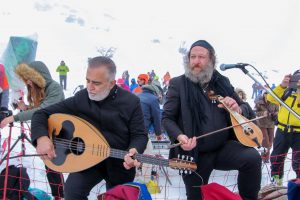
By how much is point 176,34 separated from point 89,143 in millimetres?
65221

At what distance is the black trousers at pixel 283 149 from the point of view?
4.71m

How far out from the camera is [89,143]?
2.90m

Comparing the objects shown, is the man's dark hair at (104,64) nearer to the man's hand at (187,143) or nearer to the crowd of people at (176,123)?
the crowd of people at (176,123)

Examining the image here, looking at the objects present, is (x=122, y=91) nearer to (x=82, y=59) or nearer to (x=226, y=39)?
(x=82, y=59)

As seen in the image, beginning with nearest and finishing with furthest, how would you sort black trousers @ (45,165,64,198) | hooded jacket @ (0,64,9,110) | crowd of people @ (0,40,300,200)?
crowd of people @ (0,40,300,200)
black trousers @ (45,165,64,198)
hooded jacket @ (0,64,9,110)

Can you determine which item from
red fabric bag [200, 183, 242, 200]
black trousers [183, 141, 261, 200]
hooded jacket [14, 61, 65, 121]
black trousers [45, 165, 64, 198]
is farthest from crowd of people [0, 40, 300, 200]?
black trousers [45, 165, 64, 198]

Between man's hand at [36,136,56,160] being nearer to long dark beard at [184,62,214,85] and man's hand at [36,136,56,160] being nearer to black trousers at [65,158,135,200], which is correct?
black trousers at [65,158,135,200]

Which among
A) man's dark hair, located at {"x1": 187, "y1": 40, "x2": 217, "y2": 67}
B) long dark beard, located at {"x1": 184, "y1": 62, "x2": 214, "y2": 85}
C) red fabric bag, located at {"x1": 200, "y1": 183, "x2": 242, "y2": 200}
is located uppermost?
man's dark hair, located at {"x1": 187, "y1": 40, "x2": 217, "y2": 67}

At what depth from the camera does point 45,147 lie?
109 inches

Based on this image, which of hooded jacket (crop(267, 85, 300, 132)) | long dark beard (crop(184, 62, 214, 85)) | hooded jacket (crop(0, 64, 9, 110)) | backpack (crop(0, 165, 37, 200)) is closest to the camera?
long dark beard (crop(184, 62, 214, 85))

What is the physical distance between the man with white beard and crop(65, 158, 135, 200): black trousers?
468 millimetres

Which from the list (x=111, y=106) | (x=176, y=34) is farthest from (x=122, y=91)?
(x=176, y=34)

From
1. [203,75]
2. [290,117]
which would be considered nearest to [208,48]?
[203,75]

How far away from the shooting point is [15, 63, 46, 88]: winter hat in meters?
3.97
